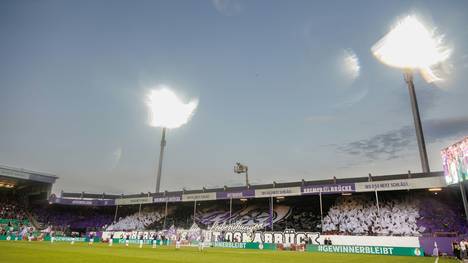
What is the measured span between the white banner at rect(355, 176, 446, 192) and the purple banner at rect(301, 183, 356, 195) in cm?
90

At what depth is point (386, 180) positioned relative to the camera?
113ft

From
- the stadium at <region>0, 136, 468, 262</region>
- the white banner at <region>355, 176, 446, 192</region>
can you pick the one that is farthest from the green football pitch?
the white banner at <region>355, 176, 446, 192</region>

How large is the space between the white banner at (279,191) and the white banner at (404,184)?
7448 millimetres

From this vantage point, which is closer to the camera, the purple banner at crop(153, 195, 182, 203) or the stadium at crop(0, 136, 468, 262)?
the stadium at crop(0, 136, 468, 262)

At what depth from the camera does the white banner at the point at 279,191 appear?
39.8 meters

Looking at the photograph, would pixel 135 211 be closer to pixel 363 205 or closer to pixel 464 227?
pixel 363 205

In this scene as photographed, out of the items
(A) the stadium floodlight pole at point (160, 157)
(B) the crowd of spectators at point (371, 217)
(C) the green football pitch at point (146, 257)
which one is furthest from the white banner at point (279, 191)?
(A) the stadium floodlight pole at point (160, 157)

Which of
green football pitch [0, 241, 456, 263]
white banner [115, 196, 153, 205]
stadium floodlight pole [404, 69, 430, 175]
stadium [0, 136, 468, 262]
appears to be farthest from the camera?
white banner [115, 196, 153, 205]

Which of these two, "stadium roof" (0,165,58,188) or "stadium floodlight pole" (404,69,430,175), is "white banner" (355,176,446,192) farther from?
"stadium roof" (0,165,58,188)

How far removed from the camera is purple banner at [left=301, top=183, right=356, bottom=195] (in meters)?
36.4

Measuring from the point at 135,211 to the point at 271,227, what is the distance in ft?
105

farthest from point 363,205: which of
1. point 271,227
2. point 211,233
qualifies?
point 211,233

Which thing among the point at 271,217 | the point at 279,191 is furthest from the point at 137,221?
the point at 279,191

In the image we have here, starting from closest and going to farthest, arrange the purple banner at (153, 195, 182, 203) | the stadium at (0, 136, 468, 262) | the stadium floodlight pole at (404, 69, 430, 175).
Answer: the stadium at (0, 136, 468, 262)
the stadium floodlight pole at (404, 69, 430, 175)
the purple banner at (153, 195, 182, 203)
